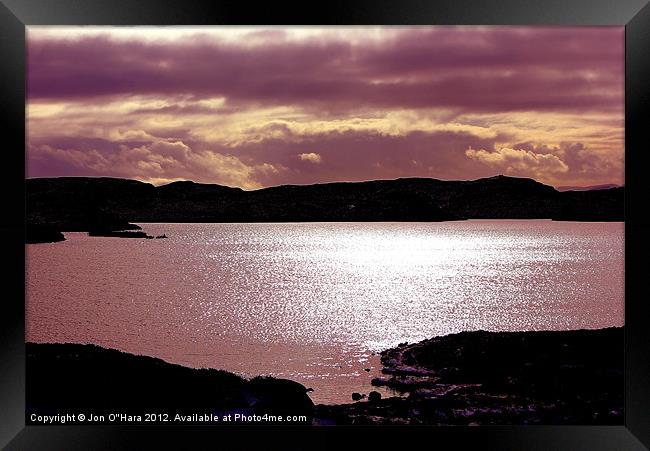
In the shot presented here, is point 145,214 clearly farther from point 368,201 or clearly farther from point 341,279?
point 341,279

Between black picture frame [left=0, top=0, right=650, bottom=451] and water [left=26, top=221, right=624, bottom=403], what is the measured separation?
2.58 metres

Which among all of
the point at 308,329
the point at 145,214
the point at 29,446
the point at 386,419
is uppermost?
the point at 145,214

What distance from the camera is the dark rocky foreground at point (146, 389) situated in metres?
8.60

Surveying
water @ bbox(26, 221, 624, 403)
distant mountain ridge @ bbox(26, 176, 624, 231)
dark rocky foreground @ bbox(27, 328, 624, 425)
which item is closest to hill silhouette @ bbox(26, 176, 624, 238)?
distant mountain ridge @ bbox(26, 176, 624, 231)

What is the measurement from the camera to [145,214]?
103 ft

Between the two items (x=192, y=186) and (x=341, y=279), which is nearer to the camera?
(x=192, y=186)

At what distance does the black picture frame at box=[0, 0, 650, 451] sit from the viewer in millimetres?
6641

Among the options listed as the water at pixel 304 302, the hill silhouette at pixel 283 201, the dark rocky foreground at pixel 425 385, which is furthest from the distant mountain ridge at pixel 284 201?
the dark rocky foreground at pixel 425 385

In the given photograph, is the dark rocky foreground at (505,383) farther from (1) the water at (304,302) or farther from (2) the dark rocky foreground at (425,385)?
(1) the water at (304,302)

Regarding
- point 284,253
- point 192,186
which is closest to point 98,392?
point 192,186

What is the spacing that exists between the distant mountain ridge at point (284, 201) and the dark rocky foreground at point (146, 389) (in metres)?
11.0

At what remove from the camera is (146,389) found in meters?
9.50

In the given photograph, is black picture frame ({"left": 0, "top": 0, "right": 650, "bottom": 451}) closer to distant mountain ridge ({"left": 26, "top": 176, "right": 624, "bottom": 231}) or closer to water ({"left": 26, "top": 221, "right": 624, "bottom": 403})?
water ({"left": 26, "top": 221, "right": 624, "bottom": 403})
